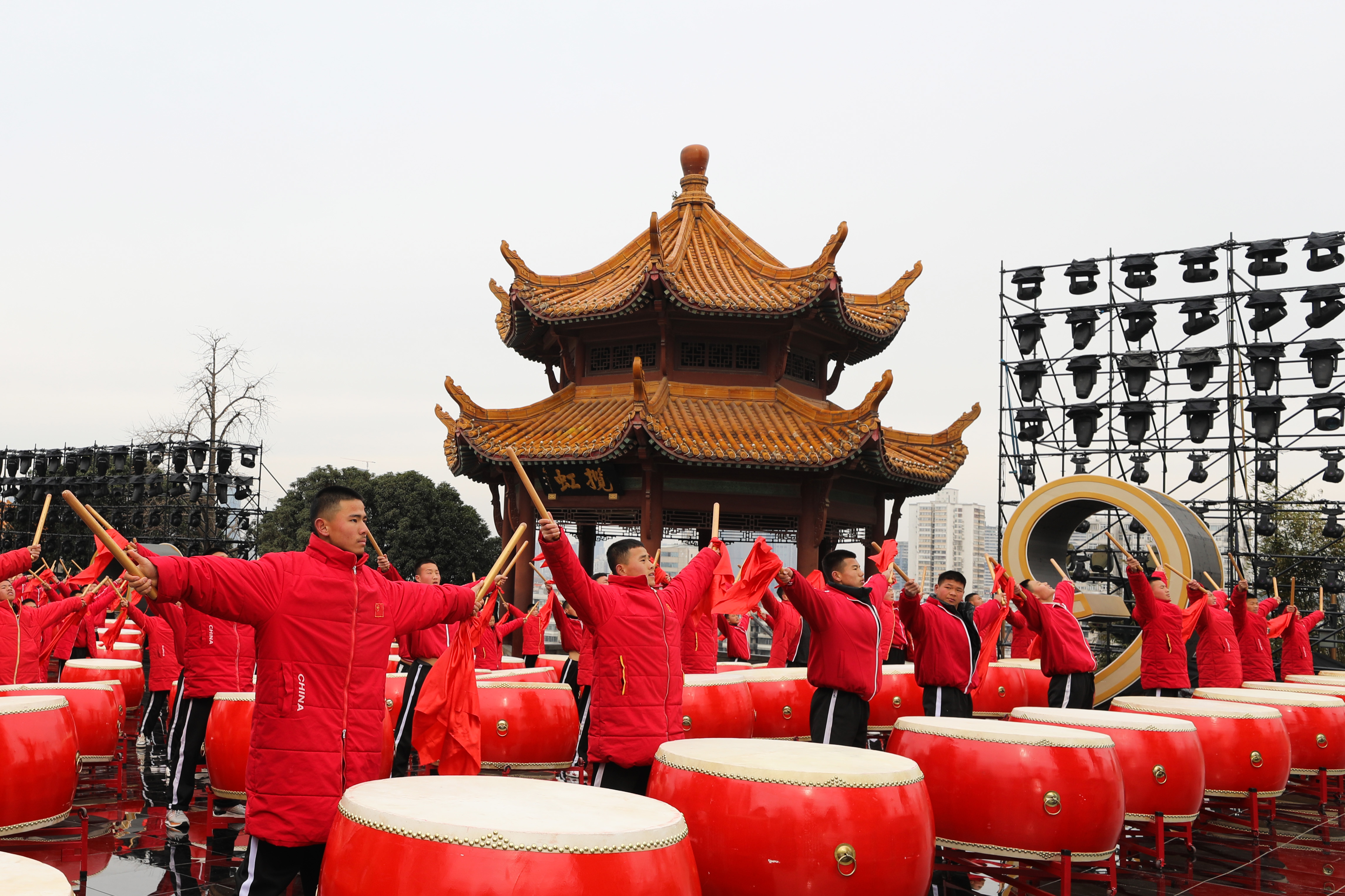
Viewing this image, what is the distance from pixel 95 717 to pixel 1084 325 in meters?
18.3

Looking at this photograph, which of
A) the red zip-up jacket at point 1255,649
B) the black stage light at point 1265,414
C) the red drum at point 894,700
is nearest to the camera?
the red drum at point 894,700

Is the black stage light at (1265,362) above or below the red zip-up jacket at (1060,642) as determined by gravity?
above

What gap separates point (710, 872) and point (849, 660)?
81.0 inches

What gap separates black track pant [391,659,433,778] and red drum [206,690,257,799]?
3.90ft

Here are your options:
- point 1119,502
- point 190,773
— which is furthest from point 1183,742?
point 1119,502

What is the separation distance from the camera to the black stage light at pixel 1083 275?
20.2 metres

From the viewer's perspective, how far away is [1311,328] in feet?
60.8

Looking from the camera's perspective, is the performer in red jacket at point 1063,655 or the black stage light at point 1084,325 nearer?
the performer in red jacket at point 1063,655

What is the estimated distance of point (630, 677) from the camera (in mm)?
5039

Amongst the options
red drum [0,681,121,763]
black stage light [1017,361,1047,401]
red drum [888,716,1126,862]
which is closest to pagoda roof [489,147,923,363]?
black stage light [1017,361,1047,401]

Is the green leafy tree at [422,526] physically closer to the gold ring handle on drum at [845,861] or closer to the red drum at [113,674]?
the red drum at [113,674]

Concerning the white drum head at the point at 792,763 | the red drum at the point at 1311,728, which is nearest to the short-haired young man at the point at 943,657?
the red drum at the point at 1311,728

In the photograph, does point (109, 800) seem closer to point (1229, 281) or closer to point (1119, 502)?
point (1119, 502)

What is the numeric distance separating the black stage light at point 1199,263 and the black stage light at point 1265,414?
2.60m
